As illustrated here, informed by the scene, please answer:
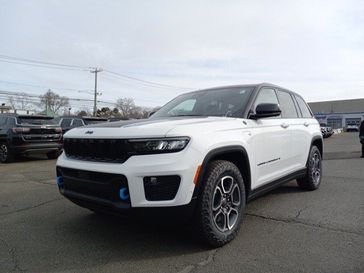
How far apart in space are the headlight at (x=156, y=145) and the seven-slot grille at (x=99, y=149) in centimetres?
9

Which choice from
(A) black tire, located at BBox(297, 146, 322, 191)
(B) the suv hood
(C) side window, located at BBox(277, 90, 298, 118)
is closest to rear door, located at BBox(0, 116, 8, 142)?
(B) the suv hood

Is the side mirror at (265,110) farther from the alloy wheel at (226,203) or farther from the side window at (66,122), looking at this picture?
the side window at (66,122)

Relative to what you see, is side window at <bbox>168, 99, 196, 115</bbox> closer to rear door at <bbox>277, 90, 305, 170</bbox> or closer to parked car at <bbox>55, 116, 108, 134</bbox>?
rear door at <bbox>277, 90, 305, 170</bbox>

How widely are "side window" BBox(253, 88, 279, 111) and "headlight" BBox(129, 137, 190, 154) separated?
5.40ft

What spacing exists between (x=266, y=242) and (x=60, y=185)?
2.36 m

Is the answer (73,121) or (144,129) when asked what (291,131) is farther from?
(73,121)

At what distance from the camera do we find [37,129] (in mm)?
10797

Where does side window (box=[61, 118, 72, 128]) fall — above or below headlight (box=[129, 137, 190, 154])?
below

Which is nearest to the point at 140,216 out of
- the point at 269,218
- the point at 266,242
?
the point at 266,242

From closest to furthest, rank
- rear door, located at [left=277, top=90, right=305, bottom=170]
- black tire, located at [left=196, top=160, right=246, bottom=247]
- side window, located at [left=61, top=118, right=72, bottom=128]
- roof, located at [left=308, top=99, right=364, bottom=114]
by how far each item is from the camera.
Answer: black tire, located at [left=196, top=160, right=246, bottom=247], rear door, located at [left=277, top=90, right=305, bottom=170], side window, located at [left=61, top=118, right=72, bottom=128], roof, located at [left=308, top=99, right=364, bottom=114]

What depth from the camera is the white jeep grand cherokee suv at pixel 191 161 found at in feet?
9.70

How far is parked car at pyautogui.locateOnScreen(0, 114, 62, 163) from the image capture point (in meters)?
10.4

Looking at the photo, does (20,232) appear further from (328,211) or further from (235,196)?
(328,211)

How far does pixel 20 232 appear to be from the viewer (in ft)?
12.7
